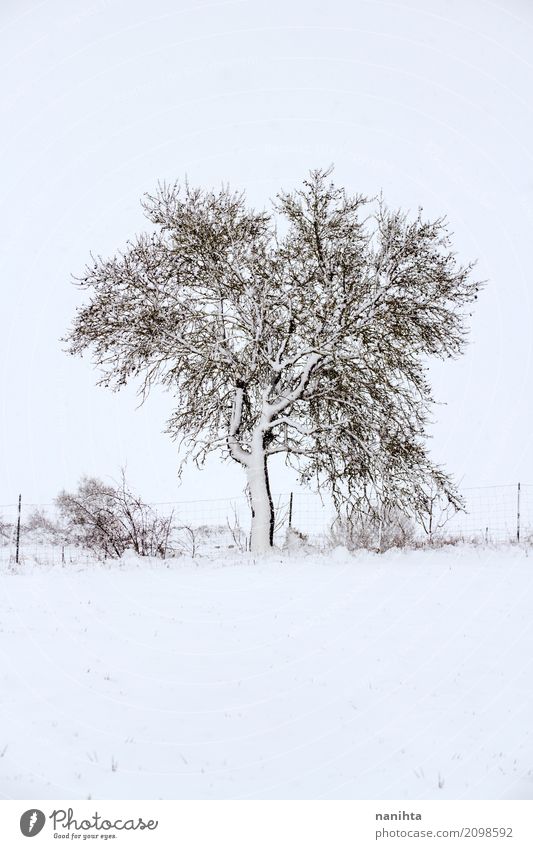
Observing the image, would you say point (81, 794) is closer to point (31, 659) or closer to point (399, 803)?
point (399, 803)

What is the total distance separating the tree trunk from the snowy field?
5339 mm

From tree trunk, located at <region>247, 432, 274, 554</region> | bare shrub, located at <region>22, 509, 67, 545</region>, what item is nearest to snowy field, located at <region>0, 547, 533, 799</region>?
tree trunk, located at <region>247, 432, 274, 554</region>

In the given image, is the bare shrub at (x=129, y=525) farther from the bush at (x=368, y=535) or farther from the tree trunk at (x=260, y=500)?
the bush at (x=368, y=535)

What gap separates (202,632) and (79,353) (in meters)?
11.8

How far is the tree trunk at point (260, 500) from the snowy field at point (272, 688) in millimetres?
5339

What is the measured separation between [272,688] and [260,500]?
10876 mm

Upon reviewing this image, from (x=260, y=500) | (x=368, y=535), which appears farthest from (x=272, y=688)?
(x=368, y=535)

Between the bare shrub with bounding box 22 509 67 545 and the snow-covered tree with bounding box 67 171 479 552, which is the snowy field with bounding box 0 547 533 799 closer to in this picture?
the snow-covered tree with bounding box 67 171 479 552

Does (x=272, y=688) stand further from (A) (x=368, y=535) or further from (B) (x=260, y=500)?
(A) (x=368, y=535)

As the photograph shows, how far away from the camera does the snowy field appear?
5746 millimetres

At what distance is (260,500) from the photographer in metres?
18.4

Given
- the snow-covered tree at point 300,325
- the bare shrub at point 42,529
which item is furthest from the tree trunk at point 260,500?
the bare shrub at point 42,529

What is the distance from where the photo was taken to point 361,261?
18.5 meters

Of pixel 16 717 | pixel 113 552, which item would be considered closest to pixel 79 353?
pixel 113 552
